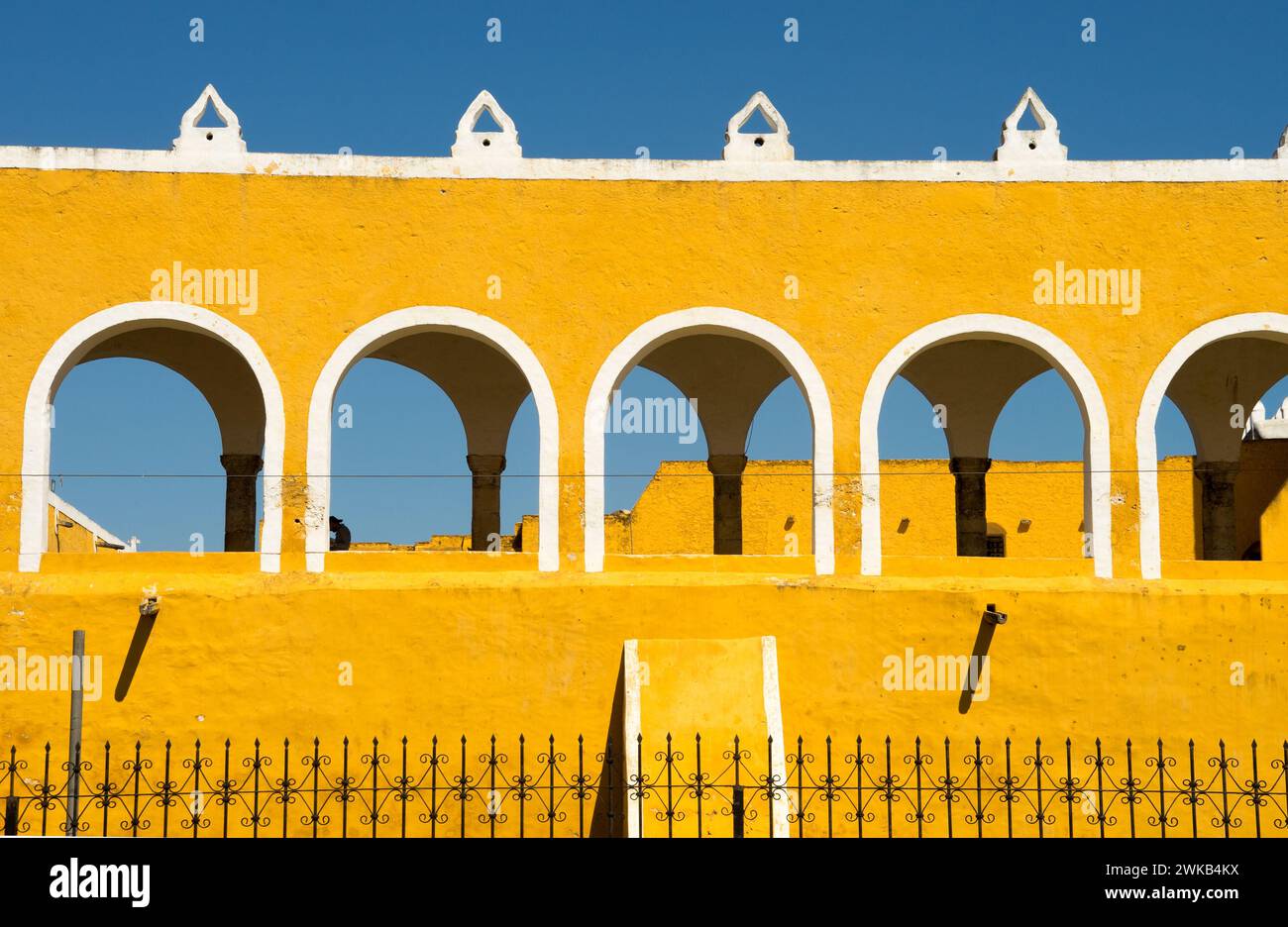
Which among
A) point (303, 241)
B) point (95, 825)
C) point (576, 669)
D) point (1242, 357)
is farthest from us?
point (1242, 357)

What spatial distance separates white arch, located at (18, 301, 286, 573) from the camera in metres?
11.0

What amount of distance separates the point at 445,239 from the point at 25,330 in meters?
3.13

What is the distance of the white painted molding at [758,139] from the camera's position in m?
11.7

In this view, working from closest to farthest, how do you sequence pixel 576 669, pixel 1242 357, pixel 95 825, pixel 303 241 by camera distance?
pixel 95 825
pixel 576 669
pixel 303 241
pixel 1242 357

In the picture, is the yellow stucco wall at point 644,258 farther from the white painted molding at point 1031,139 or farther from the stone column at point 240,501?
the stone column at point 240,501

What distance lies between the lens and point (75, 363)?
1141 centimetres

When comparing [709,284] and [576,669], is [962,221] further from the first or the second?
[576,669]

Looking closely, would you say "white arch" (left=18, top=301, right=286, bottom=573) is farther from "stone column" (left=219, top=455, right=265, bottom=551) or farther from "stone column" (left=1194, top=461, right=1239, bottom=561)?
"stone column" (left=1194, top=461, right=1239, bottom=561)

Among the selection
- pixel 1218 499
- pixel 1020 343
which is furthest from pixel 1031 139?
pixel 1218 499

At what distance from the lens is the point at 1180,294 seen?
38.2ft

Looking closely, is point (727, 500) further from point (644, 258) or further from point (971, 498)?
point (644, 258)

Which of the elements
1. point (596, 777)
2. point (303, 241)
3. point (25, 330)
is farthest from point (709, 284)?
point (25, 330)

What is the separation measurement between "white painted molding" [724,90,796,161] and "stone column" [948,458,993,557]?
406 centimetres

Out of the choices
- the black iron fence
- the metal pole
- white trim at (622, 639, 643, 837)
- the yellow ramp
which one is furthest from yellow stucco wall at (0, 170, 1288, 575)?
the metal pole
